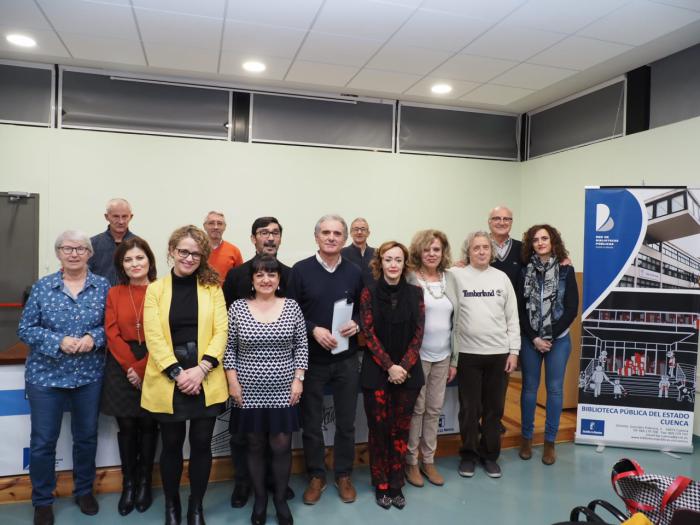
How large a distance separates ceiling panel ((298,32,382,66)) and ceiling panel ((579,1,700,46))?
5.18 feet

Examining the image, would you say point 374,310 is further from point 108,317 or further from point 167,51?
point 167,51

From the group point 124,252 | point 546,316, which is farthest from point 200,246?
point 546,316

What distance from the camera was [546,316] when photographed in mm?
3160

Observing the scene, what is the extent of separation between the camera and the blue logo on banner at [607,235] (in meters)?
3.51

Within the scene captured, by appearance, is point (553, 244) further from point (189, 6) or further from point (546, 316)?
point (189, 6)

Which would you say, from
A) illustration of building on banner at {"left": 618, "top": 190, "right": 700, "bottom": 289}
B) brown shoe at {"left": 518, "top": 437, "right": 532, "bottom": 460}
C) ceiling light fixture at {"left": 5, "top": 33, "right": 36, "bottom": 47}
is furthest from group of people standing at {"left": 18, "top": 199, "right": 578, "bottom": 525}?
ceiling light fixture at {"left": 5, "top": 33, "right": 36, "bottom": 47}

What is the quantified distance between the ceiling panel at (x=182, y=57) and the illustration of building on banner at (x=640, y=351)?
12.2ft

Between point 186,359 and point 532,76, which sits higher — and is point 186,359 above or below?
below

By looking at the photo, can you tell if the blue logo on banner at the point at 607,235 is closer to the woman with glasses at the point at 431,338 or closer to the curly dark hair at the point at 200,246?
the woman with glasses at the point at 431,338

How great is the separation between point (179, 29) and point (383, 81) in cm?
192

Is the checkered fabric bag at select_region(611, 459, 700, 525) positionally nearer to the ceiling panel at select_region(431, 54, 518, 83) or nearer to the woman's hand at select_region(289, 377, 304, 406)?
the woman's hand at select_region(289, 377, 304, 406)

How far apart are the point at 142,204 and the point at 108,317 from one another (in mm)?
2628

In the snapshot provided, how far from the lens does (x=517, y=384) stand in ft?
16.1

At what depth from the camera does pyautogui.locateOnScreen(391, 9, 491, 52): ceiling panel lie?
3.24 m
